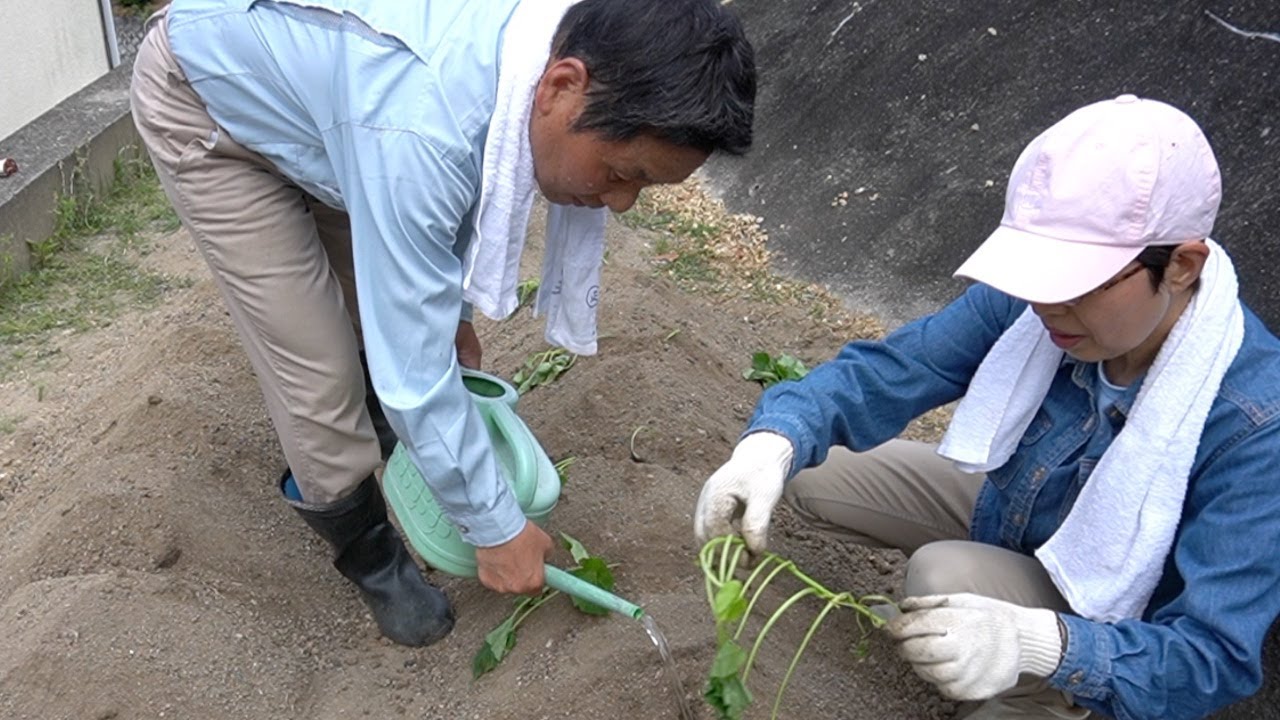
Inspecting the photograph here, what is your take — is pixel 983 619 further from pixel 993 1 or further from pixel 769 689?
pixel 993 1

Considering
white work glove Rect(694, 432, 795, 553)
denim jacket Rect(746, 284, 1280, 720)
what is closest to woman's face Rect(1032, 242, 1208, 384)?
denim jacket Rect(746, 284, 1280, 720)

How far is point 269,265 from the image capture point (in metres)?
2.16

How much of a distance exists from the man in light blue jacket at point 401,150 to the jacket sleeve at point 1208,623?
0.83 metres

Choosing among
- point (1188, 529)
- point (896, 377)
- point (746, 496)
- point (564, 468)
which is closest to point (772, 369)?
point (564, 468)

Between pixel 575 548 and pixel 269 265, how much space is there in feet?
2.58

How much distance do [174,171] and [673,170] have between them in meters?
0.88

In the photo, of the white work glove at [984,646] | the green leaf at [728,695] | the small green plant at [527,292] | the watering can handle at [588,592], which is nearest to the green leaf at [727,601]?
the green leaf at [728,695]

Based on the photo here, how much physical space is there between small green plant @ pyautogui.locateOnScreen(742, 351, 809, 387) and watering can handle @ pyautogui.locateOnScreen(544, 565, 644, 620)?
123cm

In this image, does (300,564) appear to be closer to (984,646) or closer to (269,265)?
(269,265)

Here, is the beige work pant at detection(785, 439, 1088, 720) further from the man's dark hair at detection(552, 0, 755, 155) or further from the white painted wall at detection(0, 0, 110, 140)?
the white painted wall at detection(0, 0, 110, 140)

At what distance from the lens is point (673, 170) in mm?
1852

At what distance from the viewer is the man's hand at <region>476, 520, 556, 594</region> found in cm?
203

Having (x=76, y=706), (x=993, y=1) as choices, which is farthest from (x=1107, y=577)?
(x=993, y=1)

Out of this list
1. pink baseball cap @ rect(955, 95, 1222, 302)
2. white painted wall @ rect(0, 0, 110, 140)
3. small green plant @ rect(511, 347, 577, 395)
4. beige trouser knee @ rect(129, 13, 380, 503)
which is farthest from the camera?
white painted wall @ rect(0, 0, 110, 140)
